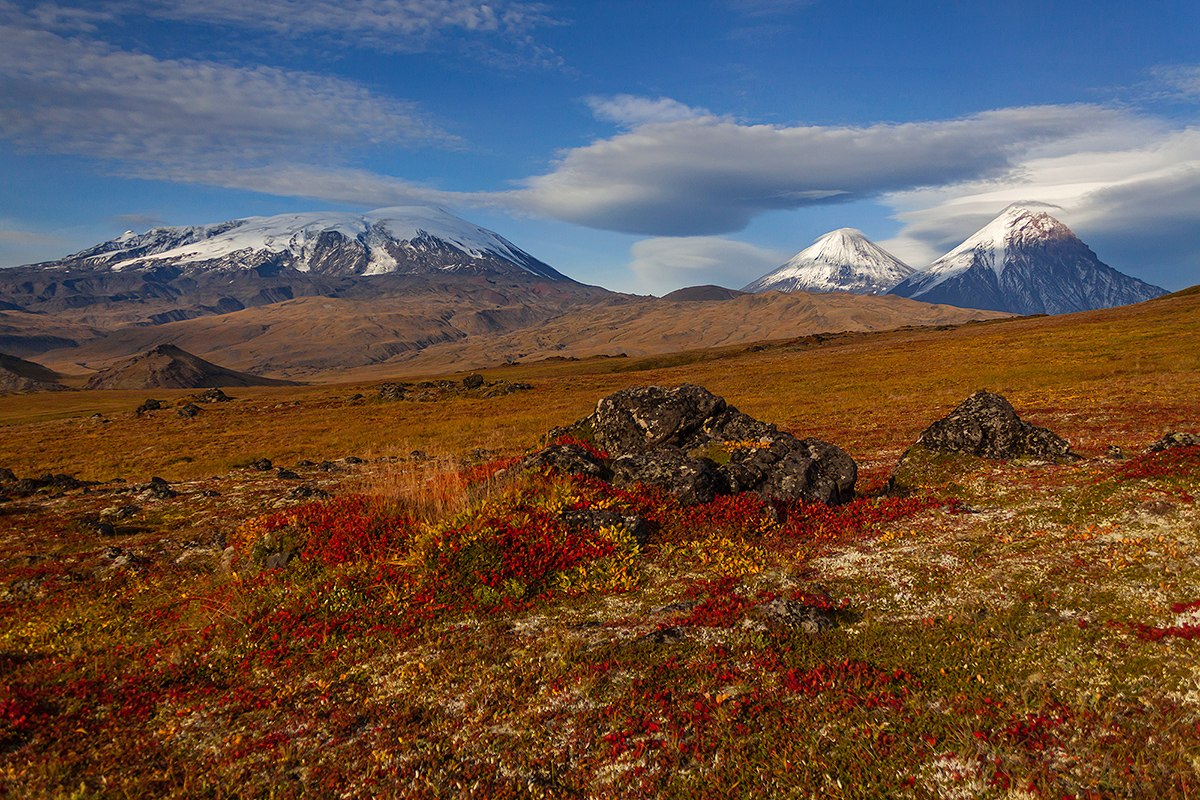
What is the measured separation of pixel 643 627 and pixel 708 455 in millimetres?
10711

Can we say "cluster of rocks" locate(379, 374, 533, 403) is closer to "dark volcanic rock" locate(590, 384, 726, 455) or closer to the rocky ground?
"dark volcanic rock" locate(590, 384, 726, 455)

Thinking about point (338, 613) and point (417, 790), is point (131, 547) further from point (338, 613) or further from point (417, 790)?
point (417, 790)

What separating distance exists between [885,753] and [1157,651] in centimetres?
522

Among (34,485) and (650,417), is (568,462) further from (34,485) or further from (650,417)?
(34,485)

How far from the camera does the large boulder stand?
1952cm

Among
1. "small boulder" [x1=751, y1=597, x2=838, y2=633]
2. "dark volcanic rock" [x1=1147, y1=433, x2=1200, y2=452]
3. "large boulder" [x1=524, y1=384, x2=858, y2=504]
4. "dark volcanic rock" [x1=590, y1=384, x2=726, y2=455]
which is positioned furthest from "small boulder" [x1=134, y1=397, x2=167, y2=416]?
"dark volcanic rock" [x1=1147, y1=433, x2=1200, y2=452]

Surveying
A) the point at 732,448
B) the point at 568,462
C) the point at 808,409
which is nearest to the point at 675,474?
the point at 732,448

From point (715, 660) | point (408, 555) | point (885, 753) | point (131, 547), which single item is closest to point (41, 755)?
point (408, 555)

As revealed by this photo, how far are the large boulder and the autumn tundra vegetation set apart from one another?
119mm

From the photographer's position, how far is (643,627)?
476 inches

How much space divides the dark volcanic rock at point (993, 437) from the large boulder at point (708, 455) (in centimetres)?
485

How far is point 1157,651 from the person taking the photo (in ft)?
31.1

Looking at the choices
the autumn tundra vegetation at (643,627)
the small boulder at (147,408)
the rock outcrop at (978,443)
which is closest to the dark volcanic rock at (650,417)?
the autumn tundra vegetation at (643,627)

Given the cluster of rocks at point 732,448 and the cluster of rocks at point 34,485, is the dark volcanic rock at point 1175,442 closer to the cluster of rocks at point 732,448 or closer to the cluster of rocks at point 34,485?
the cluster of rocks at point 732,448
